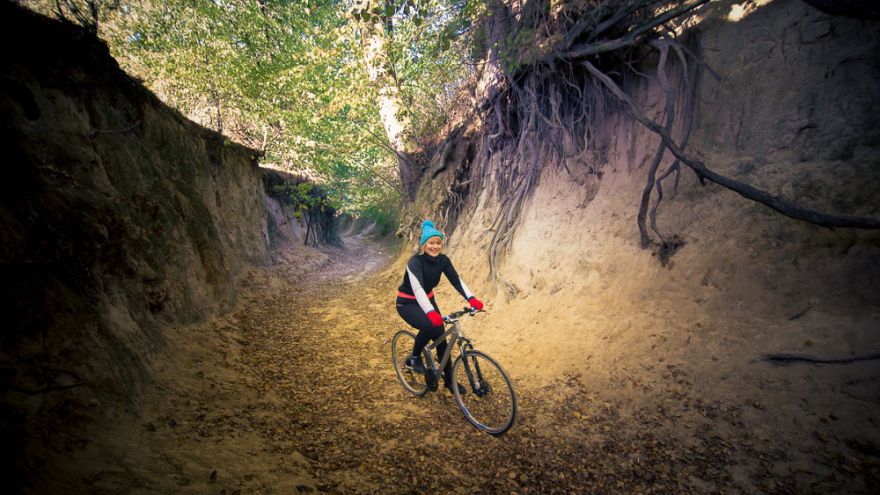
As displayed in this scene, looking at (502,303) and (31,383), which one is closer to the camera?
(31,383)

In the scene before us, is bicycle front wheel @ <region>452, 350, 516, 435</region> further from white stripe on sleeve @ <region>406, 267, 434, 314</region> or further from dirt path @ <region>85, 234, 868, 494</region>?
white stripe on sleeve @ <region>406, 267, 434, 314</region>

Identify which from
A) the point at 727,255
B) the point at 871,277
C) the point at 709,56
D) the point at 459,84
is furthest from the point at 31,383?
the point at 459,84

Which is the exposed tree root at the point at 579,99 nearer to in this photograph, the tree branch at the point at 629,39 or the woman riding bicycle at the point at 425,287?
the tree branch at the point at 629,39

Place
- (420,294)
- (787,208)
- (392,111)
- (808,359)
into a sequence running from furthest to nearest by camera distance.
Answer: (392,111) → (420,294) → (787,208) → (808,359)

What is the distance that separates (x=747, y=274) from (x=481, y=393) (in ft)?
11.4

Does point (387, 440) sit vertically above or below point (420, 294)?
below

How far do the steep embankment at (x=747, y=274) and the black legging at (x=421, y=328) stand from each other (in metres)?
1.42

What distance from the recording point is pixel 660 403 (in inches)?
140

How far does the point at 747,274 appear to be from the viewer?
3912 mm

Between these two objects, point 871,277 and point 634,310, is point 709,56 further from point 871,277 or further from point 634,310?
point 634,310

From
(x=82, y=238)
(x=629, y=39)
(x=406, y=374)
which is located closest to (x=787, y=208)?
(x=629, y=39)

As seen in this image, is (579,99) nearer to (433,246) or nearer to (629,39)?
(629,39)

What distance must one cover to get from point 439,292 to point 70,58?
24.2 feet

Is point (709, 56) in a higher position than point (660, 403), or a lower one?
higher
